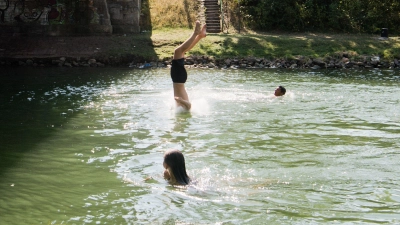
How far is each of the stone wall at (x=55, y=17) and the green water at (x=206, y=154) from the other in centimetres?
1459

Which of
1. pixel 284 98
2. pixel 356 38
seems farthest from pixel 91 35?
pixel 284 98

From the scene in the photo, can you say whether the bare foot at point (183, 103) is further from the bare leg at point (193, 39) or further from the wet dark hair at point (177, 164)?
the wet dark hair at point (177, 164)

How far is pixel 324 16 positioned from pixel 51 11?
1691 cm

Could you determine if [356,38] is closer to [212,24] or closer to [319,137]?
[212,24]

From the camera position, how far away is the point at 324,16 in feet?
127

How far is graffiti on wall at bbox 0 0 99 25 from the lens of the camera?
117 feet

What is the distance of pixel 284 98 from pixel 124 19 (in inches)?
816

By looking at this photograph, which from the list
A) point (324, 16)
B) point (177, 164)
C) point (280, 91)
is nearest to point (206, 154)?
point (177, 164)

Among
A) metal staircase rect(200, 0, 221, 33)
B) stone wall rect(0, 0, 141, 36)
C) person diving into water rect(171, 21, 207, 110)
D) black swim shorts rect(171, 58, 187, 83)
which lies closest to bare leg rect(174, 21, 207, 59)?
person diving into water rect(171, 21, 207, 110)

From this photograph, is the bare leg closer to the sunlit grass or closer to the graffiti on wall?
the graffiti on wall

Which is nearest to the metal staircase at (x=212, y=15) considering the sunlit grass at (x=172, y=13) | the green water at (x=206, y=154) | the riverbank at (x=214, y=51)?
the sunlit grass at (x=172, y=13)

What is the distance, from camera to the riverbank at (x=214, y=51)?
98.1 feet

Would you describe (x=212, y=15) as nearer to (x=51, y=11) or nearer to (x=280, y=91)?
(x=51, y=11)

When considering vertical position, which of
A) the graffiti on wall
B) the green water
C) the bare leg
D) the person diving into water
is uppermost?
the graffiti on wall
